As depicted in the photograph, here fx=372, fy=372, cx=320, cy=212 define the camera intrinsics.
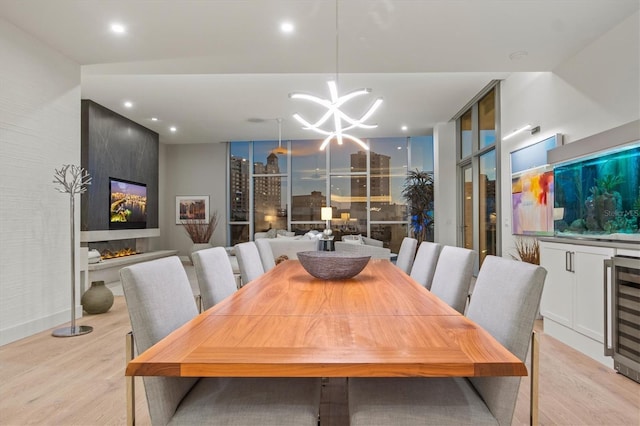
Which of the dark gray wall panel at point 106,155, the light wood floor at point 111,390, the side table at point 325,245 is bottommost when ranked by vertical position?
the light wood floor at point 111,390

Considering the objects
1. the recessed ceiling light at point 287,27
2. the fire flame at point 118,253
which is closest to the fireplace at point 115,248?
the fire flame at point 118,253

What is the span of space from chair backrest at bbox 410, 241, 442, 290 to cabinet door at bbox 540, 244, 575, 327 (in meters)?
1.31

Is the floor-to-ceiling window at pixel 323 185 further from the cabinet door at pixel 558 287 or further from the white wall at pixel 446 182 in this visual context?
the cabinet door at pixel 558 287

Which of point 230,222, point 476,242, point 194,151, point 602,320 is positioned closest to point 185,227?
point 230,222

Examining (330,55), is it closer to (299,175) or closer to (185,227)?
(299,175)

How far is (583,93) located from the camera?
343cm

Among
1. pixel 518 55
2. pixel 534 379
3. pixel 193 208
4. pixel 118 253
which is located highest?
pixel 518 55

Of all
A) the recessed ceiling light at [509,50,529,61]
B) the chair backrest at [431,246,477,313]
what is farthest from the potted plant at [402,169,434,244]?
the chair backrest at [431,246,477,313]

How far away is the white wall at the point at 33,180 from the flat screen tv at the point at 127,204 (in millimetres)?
2900

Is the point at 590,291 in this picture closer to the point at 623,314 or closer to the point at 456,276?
the point at 623,314

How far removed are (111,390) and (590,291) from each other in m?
3.35

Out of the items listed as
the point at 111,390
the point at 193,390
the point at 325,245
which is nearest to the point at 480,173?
the point at 325,245

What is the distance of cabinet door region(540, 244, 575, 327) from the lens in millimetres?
2994

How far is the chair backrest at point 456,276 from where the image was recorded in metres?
1.87
